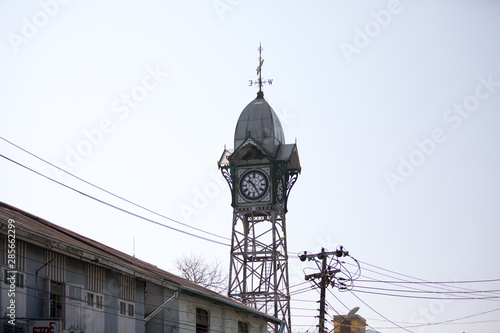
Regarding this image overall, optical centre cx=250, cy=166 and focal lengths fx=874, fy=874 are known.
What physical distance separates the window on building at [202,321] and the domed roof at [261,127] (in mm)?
19756

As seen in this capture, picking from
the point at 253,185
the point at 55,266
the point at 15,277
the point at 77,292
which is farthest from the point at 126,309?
the point at 253,185

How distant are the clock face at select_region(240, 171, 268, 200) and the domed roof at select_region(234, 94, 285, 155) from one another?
1697 mm

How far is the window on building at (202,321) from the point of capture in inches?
1359

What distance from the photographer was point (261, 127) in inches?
2137

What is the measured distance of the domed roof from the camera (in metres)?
54.0

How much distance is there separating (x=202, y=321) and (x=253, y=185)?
19.3 metres

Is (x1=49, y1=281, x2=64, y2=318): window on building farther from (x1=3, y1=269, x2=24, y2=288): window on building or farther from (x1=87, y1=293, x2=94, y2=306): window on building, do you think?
(x1=3, y1=269, x2=24, y2=288): window on building

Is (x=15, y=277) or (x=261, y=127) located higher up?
(x=261, y=127)

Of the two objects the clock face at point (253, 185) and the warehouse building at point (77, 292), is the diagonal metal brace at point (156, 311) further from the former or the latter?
the clock face at point (253, 185)

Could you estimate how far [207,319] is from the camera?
115ft

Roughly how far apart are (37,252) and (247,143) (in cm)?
2908

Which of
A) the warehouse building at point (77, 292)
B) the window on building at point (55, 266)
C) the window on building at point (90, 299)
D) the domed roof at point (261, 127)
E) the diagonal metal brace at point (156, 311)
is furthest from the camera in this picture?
the domed roof at point (261, 127)

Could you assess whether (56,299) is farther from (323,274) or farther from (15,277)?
(323,274)

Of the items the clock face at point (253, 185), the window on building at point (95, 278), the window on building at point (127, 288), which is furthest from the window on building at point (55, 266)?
the clock face at point (253, 185)
